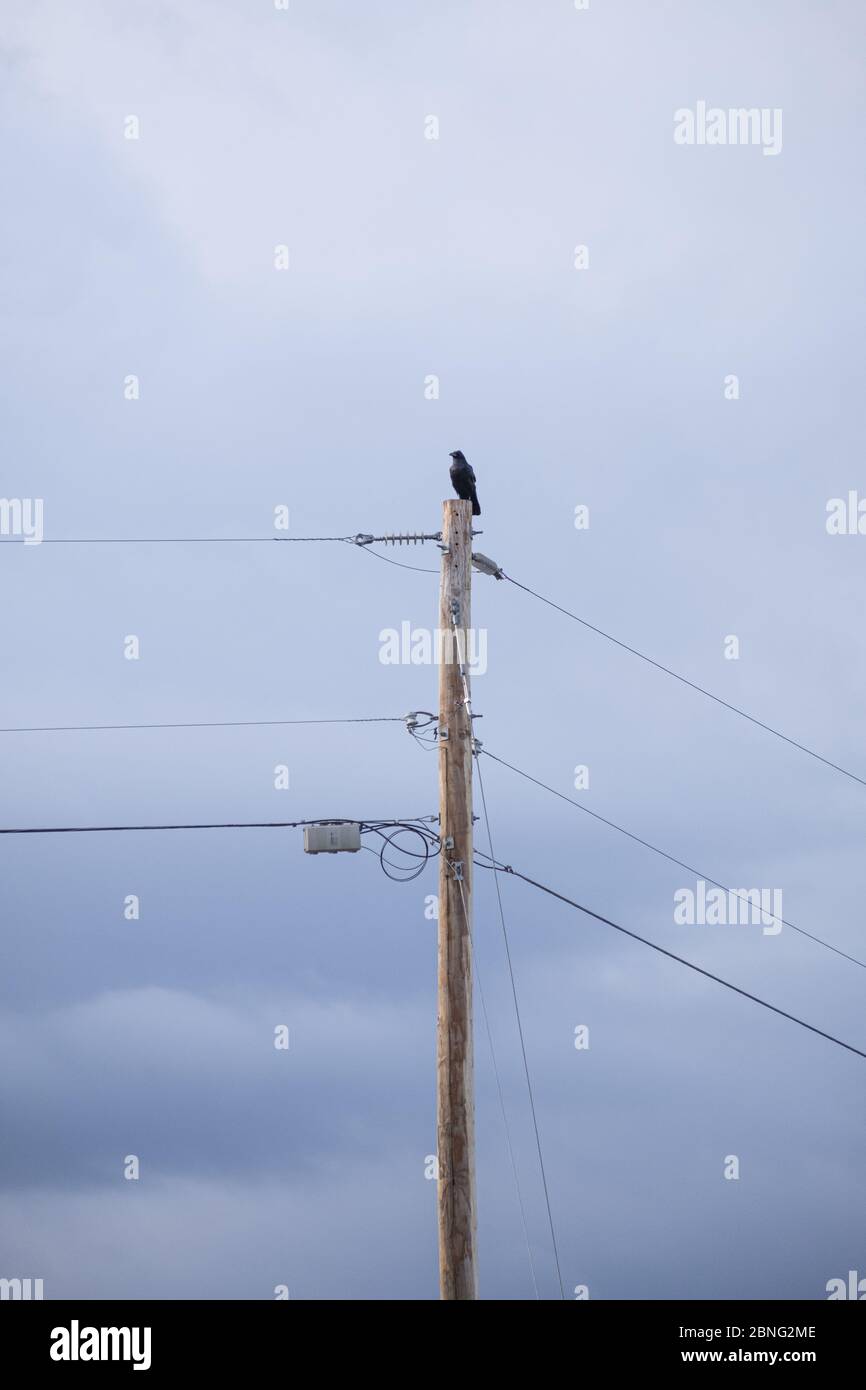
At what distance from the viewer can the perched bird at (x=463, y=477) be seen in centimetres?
1930

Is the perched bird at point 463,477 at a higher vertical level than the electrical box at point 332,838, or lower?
higher

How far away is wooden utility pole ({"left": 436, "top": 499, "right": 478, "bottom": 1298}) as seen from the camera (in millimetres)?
16469

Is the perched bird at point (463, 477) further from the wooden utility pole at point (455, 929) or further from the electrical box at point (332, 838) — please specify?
the electrical box at point (332, 838)

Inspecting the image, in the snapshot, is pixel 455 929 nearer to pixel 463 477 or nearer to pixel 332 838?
pixel 332 838

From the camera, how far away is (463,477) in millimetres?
19328

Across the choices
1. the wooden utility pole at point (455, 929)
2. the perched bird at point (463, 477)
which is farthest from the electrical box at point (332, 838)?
the perched bird at point (463, 477)

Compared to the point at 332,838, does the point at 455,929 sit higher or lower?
lower

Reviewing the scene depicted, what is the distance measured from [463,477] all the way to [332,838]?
3.91 m

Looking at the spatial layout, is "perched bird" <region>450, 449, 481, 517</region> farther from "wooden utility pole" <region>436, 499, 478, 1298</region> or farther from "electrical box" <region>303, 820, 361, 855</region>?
"electrical box" <region>303, 820, 361, 855</region>

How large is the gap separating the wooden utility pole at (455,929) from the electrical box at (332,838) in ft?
4.70

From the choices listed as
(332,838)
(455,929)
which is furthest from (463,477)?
(455,929)
